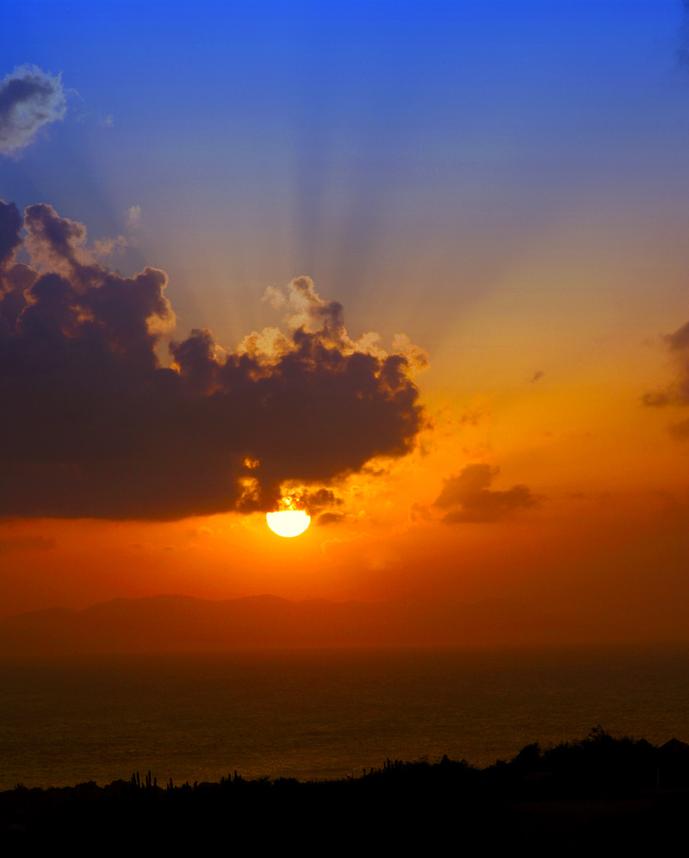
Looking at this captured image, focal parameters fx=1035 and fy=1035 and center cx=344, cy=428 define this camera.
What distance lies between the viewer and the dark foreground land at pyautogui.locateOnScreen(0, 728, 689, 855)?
24.5 meters

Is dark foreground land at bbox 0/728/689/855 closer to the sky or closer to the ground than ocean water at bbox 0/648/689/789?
closer to the ground

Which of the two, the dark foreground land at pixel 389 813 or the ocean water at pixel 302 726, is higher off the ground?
the ocean water at pixel 302 726

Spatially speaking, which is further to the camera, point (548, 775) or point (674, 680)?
point (674, 680)

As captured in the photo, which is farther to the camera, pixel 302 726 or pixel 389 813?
pixel 302 726

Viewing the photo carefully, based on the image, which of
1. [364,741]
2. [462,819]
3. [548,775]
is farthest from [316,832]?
[364,741]

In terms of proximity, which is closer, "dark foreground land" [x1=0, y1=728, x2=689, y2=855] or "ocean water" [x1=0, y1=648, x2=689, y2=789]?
"dark foreground land" [x1=0, y1=728, x2=689, y2=855]

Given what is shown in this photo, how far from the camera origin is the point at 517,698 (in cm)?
14975

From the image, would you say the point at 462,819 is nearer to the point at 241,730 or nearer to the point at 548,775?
the point at 548,775

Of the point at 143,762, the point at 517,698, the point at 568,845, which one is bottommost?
the point at 568,845

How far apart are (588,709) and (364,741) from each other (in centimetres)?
4064

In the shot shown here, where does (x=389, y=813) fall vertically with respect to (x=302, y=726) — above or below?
below

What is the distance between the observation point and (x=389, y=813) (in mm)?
26750

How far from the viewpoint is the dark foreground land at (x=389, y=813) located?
80.3 ft

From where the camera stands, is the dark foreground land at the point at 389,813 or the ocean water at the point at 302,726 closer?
the dark foreground land at the point at 389,813
